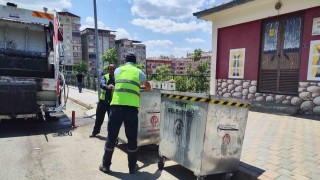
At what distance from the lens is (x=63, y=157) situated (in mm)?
4625

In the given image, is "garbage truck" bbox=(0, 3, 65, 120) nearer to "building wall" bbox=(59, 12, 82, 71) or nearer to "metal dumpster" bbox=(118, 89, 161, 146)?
"metal dumpster" bbox=(118, 89, 161, 146)

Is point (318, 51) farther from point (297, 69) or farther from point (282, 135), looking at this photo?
point (282, 135)

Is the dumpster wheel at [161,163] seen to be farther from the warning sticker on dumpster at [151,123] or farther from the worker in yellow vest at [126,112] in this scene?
the warning sticker on dumpster at [151,123]

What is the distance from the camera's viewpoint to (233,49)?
984 cm

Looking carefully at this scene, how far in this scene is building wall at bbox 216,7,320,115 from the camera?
7.38m

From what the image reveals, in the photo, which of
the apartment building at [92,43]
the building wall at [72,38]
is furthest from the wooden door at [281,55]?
the building wall at [72,38]

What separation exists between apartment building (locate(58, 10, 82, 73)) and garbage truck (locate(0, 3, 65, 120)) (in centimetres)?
8276

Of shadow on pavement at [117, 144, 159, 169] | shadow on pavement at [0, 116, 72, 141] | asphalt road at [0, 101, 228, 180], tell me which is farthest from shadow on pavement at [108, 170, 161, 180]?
shadow on pavement at [0, 116, 72, 141]

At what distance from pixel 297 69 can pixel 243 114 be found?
5.24 metres

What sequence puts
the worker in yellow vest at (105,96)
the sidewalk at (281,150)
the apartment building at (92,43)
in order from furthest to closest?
the apartment building at (92,43) < the worker in yellow vest at (105,96) < the sidewalk at (281,150)

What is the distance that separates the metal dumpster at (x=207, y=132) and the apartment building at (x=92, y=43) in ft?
285

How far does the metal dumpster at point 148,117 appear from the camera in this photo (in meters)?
4.78

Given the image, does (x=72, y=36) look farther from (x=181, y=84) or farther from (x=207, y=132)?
(x=207, y=132)

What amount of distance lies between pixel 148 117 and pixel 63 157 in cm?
169
